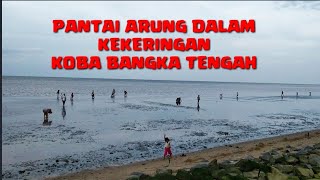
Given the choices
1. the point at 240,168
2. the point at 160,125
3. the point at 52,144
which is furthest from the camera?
the point at 160,125

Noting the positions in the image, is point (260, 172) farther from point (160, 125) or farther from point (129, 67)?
point (160, 125)

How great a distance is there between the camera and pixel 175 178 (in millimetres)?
8977

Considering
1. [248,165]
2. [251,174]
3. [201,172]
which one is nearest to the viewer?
[251,174]

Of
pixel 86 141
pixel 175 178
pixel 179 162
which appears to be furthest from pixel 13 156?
pixel 175 178

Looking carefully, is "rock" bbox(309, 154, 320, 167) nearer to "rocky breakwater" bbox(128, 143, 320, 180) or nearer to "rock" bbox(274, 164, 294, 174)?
"rocky breakwater" bbox(128, 143, 320, 180)

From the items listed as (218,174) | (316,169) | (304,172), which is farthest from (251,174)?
(316,169)

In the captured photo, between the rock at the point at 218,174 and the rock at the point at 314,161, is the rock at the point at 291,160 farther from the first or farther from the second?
the rock at the point at 218,174

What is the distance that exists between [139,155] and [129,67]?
4.68 metres

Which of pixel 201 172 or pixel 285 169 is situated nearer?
pixel 201 172

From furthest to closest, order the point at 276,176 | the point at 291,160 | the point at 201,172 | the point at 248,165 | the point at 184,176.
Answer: the point at 291,160
the point at 248,165
the point at 201,172
the point at 184,176
the point at 276,176

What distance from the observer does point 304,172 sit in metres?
9.14

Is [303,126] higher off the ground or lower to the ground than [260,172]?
lower

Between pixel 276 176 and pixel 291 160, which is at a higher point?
pixel 276 176

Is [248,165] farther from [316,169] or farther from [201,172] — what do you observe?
[316,169]
